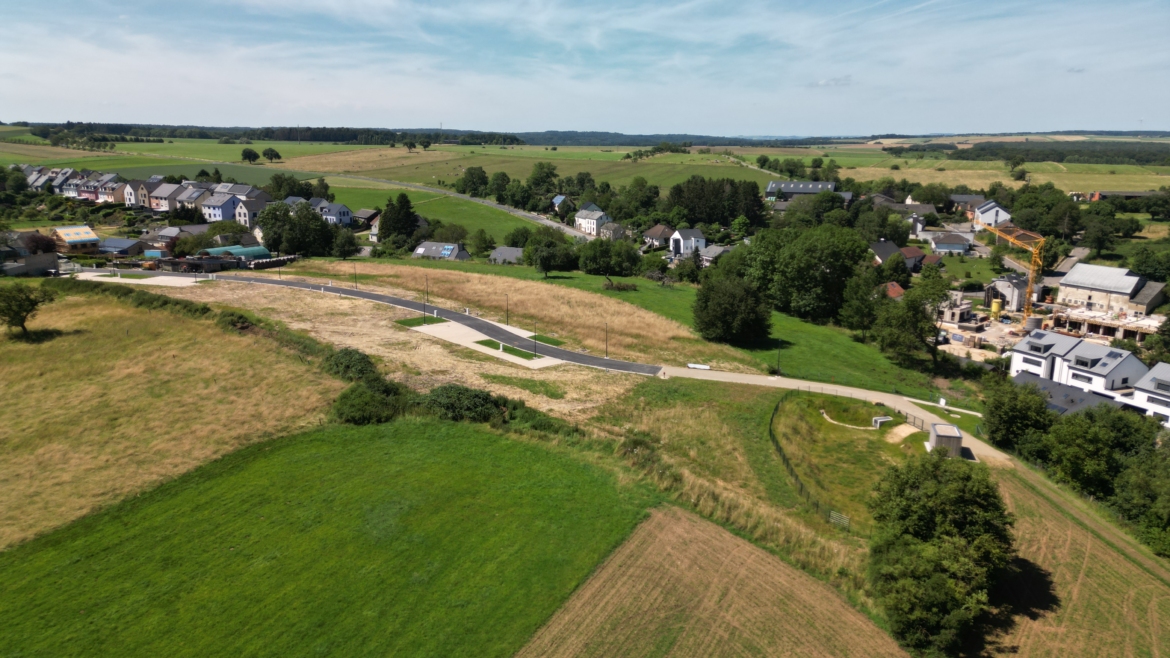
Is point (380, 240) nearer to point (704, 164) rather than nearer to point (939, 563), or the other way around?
point (939, 563)

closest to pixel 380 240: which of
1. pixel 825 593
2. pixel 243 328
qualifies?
pixel 243 328

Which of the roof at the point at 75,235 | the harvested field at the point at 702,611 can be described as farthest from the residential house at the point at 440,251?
the harvested field at the point at 702,611

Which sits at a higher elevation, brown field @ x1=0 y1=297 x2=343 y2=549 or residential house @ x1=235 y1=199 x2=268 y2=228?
residential house @ x1=235 y1=199 x2=268 y2=228

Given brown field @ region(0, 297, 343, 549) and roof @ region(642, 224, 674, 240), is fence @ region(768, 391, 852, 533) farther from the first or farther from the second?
roof @ region(642, 224, 674, 240)

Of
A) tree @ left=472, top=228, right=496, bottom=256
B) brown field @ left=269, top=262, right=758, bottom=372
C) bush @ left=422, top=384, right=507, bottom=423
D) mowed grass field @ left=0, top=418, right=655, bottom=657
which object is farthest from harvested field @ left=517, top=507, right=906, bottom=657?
tree @ left=472, top=228, right=496, bottom=256

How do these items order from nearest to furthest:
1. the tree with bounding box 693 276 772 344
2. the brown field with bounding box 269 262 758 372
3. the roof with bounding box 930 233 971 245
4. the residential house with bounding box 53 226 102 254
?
1. the brown field with bounding box 269 262 758 372
2. the tree with bounding box 693 276 772 344
3. the residential house with bounding box 53 226 102 254
4. the roof with bounding box 930 233 971 245

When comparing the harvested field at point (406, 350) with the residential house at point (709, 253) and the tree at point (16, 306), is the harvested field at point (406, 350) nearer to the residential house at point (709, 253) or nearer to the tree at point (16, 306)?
the tree at point (16, 306)

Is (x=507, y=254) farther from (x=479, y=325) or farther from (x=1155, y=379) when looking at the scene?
(x=1155, y=379)
